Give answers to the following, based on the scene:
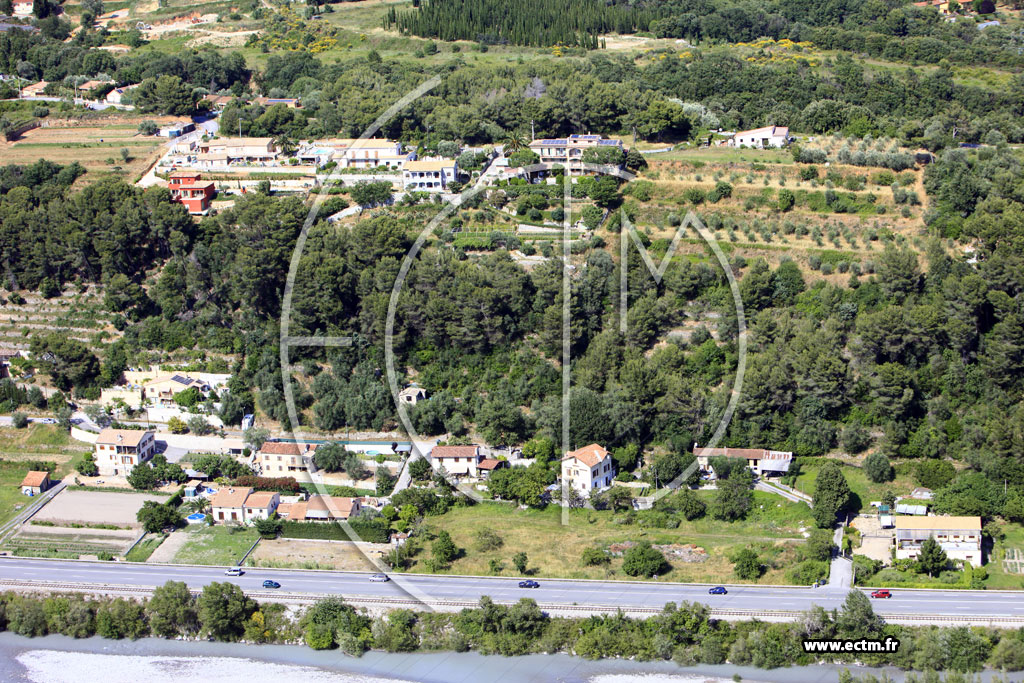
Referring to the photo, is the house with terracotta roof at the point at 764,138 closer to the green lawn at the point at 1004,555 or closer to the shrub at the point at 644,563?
the green lawn at the point at 1004,555

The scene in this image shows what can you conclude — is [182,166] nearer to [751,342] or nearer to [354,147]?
[354,147]

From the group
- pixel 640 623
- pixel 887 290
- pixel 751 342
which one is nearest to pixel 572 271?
pixel 751 342

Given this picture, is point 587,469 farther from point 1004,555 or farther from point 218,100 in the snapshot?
point 218,100

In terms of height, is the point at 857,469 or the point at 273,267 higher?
the point at 273,267

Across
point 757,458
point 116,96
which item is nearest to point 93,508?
point 757,458

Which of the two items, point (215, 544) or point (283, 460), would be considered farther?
point (283, 460)
